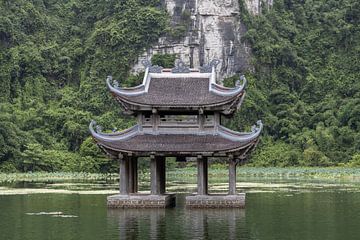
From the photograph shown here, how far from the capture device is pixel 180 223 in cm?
2758

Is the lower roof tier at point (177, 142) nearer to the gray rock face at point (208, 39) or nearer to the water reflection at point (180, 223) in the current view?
the water reflection at point (180, 223)

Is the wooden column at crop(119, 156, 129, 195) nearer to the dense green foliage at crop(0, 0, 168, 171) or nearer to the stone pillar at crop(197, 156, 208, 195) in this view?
the stone pillar at crop(197, 156, 208, 195)

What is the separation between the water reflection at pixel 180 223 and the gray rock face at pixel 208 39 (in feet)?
246

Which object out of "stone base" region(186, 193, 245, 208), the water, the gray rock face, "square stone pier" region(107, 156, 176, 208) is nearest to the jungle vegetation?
the gray rock face

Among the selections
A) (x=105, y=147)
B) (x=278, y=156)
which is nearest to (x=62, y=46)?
(x=278, y=156)

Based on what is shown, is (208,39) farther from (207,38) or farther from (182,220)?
(182,220)

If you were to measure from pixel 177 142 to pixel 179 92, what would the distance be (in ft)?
7.70

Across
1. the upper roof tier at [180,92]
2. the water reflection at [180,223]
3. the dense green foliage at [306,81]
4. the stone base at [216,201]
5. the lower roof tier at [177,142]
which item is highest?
the dense green foliage at [306,81]

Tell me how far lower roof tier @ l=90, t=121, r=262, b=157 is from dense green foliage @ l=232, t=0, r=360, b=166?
54440 mm

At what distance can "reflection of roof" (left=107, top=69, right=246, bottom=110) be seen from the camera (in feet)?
112

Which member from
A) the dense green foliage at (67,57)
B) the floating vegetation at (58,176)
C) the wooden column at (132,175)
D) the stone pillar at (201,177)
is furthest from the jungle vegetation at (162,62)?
the stone pillar at (201,177)

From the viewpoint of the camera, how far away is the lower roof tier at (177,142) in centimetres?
3369

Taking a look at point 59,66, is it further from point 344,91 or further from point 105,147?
point 105,147

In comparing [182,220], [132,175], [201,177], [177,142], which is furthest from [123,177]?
[182,220]
